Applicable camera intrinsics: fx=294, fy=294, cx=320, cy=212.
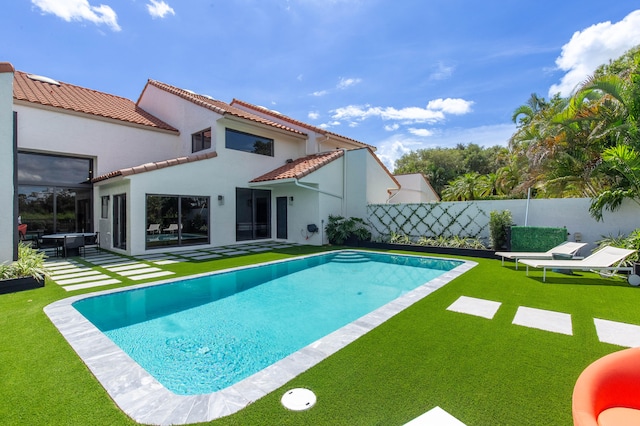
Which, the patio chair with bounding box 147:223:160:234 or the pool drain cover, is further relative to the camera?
the patio chair with bounding box 147:223:160:234

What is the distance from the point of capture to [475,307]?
5828 mm

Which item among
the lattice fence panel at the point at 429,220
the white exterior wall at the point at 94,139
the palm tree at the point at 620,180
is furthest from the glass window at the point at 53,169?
the palm tree at the point at 620,180

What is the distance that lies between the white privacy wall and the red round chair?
11408mm

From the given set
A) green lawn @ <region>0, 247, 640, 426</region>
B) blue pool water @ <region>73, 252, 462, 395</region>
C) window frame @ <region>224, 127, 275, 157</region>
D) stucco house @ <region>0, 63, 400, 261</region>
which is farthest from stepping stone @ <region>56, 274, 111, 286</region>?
window frame @ <region>224, 127, 275, 157</region>

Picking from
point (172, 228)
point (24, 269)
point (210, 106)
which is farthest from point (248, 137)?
point (24, 269)

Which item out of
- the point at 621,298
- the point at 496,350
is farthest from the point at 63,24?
the point at 621,298

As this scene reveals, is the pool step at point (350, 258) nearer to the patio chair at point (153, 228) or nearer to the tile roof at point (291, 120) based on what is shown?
the patio chair at point (153, 228)

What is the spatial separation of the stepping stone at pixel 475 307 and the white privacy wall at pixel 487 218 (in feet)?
26.6

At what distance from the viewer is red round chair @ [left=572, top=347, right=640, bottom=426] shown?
79.5 inches

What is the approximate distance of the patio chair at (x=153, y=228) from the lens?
12742 mm

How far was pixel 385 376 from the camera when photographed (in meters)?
3.35

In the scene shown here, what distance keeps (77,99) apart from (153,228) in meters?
9.03

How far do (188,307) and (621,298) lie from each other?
31.4 feet

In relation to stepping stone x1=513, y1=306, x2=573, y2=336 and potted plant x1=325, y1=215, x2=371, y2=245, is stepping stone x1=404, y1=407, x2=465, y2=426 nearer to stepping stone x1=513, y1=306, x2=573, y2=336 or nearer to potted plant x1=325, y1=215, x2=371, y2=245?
stepping stone x1=513, y1=306, x2=573, y2=336
